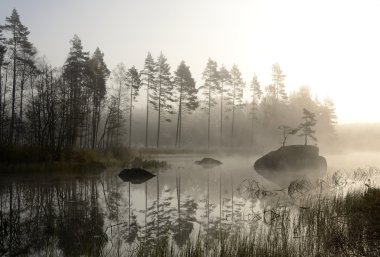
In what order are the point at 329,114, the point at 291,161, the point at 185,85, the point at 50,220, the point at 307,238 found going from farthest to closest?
the point at 329,114 < the point at 185,85 < the point at 291,161 < the point at 50,220 < the point at 307,238

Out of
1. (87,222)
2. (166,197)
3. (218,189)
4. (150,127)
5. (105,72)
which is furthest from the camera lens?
(150,127)

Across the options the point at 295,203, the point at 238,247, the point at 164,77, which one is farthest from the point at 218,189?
the point at 164,77

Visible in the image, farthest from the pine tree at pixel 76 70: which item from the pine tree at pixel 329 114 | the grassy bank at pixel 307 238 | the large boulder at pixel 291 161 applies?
the pine tree at pixel 329 114

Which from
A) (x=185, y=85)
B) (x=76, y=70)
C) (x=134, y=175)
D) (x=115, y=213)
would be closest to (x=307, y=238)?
(x=115, y=213)

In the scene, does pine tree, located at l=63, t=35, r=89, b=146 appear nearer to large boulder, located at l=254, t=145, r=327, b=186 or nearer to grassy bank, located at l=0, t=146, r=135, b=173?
grassy bank, located at l=0, t=146, r=135, b=173

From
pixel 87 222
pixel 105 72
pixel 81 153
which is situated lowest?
pixel 87 222

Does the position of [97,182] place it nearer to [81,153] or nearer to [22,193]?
[22,193]

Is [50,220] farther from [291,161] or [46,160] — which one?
[291,161]

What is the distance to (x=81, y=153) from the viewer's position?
2878 centimetres

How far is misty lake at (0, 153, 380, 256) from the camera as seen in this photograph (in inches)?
330

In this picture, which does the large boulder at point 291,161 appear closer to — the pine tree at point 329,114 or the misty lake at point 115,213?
the misty lake at point 115,213

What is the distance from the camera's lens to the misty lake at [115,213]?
839 cm

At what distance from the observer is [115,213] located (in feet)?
40.0

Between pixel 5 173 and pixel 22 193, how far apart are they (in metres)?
9.23
